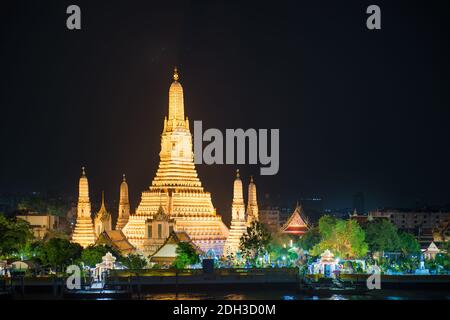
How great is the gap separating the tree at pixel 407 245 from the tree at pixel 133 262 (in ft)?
54.8

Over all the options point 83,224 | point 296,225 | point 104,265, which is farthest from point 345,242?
point 296,225

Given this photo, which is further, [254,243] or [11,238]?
[254,243]

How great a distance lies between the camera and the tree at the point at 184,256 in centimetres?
7188

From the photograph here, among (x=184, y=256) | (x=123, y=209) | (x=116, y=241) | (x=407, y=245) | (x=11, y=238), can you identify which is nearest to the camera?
(x=11, y=238)

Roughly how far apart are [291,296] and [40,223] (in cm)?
3419

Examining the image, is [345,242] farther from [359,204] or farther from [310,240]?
[359,204]

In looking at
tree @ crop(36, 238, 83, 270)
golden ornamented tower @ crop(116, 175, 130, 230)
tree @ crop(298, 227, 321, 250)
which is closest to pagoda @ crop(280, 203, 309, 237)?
tree @ crop(298, 227, 321, 250)

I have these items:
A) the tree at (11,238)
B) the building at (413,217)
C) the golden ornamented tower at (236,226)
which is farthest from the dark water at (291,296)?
the building at (413,217)

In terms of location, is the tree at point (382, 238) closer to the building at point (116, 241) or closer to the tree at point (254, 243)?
the tree at point (254, 243)

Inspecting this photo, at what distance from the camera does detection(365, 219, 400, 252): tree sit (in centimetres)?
8019

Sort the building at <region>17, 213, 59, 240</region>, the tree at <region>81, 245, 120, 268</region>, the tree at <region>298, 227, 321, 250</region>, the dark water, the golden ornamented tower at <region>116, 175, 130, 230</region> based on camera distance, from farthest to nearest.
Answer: the building at <region>17, 213, 59, 240</region> → the golden ornamented tower at <region>116, 175, 130, 230</region> → the tree at <region>298, 227, 321, 250</region> → the tree at <region>81, 245, 120, 268</region> → the dark water

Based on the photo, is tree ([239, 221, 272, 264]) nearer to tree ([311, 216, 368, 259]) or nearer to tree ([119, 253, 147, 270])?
tree ([311, 216, 368, 259])

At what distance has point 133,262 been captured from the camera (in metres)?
71.6

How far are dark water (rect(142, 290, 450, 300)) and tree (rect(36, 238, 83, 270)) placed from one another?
5.62m
